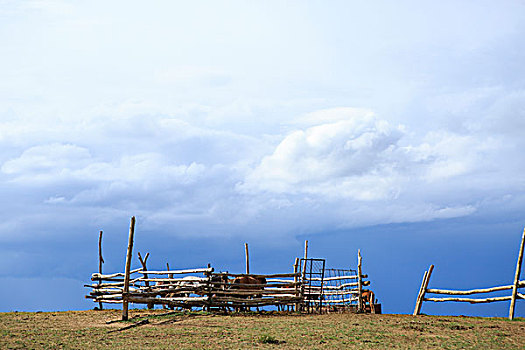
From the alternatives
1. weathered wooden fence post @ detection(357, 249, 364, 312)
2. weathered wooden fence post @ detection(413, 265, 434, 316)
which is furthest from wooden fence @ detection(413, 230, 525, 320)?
weathered wooden fence post @ detection(357, 249, 364, 312)

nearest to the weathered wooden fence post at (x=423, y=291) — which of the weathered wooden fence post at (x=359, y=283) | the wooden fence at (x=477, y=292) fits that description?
the wooden fence at (x=477, y=292)

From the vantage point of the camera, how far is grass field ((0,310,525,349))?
16062mm

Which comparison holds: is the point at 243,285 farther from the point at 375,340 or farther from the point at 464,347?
the point at 464,347

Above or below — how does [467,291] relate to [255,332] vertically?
above

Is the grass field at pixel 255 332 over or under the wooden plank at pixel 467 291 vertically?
under

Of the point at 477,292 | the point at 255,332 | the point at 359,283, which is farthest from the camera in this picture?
the point at 359,283

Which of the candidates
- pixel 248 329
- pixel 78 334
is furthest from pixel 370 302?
pixel 78 334

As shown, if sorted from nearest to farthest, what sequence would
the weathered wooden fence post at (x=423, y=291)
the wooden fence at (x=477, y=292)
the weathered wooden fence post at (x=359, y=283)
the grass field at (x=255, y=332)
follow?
1. the grass field at (x=255, y=332)
2. the wooden fence at (x=477, y=292)
3. the weathered wooden fence post at (x=423, y=291)
4. the weathered wooden fence post at (x=359, y=283)

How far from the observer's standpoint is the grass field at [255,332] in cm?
1606

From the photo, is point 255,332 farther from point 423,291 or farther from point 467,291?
point 467,291

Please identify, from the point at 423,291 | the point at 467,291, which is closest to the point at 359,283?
the point at 423,291

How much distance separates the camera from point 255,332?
699 inches

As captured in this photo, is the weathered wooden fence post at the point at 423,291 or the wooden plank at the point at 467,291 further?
the weathered wooden fence post at the point at 423,291

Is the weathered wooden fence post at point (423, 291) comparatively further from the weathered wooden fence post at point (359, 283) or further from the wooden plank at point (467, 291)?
the weathered wooden fence post at point (359, 283)
